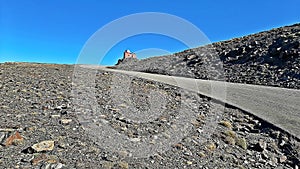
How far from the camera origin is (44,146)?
4.46 m

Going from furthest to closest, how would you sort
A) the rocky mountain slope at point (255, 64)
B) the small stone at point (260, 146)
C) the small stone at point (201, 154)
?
the rocky mountain slope at point (255, 64)
the small stone at point (260, 146)
the small stone at point (201, 154)

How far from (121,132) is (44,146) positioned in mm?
1633

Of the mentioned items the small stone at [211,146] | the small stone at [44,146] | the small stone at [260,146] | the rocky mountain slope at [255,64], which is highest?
the rocky mountain slope at [255,64]

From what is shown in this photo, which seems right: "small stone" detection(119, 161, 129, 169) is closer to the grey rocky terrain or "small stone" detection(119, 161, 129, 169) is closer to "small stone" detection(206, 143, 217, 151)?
the grey rocky terrain

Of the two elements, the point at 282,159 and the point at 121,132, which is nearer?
the point at 121,132

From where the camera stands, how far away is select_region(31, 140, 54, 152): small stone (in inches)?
172

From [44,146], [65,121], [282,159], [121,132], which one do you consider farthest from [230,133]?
[44,146]

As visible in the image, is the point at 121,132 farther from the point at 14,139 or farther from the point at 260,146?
the point at 260,146

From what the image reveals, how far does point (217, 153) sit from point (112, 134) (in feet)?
7.43

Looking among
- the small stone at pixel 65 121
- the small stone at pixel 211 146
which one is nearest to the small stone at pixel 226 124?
the small stone at pixel 211 146

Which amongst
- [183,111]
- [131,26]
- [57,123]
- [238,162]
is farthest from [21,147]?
[131,26]

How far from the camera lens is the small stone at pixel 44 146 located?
4.36 metres

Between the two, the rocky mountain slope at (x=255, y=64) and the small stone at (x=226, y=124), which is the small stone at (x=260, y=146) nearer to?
the small stone at (x=226, y=124)

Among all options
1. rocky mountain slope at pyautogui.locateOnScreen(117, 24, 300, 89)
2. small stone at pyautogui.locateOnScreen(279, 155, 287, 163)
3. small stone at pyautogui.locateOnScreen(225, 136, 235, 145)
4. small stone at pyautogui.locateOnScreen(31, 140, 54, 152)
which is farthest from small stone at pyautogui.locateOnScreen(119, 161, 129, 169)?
rocky mountain slope at pyautogui.locateOnScreen(117, 24, 300, 89)
